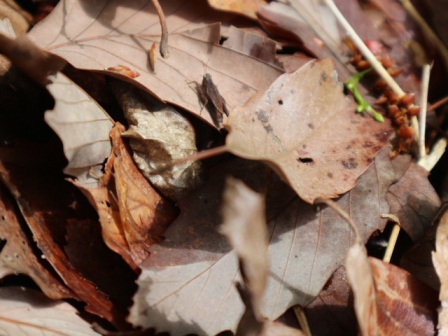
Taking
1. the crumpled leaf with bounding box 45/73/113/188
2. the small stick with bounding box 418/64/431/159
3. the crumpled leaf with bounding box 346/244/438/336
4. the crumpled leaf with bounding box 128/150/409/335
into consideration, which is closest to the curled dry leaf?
the crumpled leaf with bounding box 45/73/113/188

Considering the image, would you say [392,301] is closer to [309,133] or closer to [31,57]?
[309,133]

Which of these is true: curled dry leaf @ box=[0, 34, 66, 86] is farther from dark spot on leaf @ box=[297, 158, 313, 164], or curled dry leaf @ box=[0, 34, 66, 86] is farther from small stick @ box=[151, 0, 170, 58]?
dark spot on leaf @ box=[297, 158, 313, 164]

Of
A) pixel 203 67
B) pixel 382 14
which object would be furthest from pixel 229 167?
pixel 382 14

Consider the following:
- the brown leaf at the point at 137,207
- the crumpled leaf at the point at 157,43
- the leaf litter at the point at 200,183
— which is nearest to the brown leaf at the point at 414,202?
the leaf litter at the point at 200,183

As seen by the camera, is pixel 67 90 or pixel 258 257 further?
pixel 67 90

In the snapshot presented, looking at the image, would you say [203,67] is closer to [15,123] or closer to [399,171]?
[15,123]

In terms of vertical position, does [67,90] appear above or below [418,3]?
below

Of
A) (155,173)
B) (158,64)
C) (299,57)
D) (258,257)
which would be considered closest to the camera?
(258,257)
